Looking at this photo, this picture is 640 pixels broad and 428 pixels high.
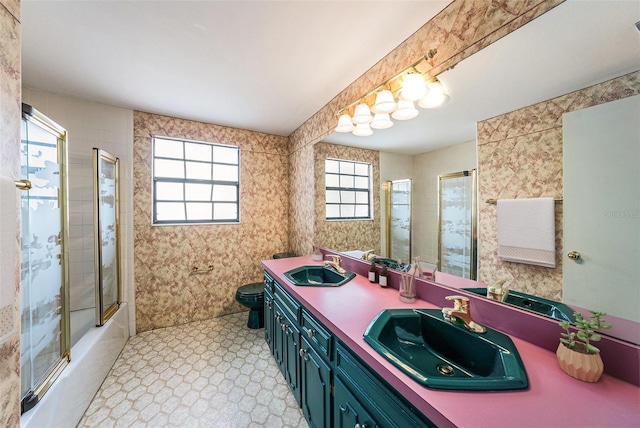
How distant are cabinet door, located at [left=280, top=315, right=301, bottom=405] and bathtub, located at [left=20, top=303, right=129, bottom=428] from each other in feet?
4.24

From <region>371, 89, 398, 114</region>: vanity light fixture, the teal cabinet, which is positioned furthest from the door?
<region>371, 89, 398, 114</region>: vanity light fixture

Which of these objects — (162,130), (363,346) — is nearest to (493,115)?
(363,346)

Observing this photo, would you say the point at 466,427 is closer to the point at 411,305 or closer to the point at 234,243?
the point at 411,305

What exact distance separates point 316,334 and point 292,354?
1.65 feet

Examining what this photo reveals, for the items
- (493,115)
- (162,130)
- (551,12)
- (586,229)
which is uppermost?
(162,130)

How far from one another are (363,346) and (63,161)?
7.07 ft

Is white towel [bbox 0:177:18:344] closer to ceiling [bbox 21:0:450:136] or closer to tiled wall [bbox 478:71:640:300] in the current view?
ceiling [bbox 21:0:450:136]

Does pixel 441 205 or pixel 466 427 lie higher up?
pixel 441 205

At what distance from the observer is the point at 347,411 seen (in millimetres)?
970

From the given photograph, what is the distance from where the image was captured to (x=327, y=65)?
1714 mm

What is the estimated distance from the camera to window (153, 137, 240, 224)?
8.76ft

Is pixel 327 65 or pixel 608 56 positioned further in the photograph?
pixel 327 65

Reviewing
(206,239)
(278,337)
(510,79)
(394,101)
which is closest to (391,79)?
(394,101)

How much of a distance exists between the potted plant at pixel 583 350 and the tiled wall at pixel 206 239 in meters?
2.86
